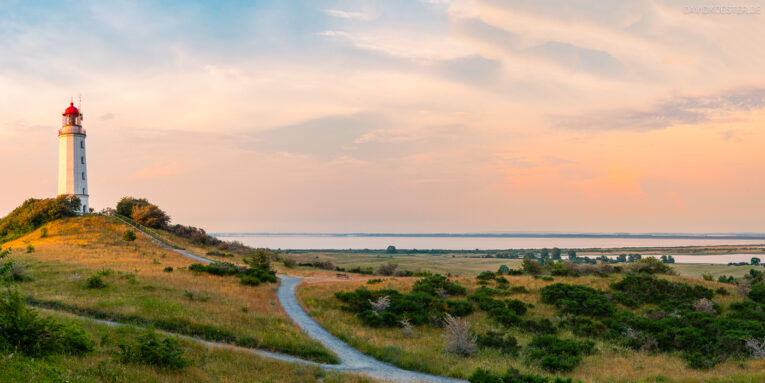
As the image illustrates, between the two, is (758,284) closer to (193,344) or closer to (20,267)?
(193,344)

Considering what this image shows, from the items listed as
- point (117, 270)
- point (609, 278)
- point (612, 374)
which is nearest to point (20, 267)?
point (117, 270)

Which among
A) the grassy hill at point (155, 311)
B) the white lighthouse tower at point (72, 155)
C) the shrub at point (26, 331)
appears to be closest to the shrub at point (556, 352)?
the grassy hill at point (155, 311)

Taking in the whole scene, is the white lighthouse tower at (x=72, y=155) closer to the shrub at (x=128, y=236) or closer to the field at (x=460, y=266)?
the shrub at (x=128, y=236)

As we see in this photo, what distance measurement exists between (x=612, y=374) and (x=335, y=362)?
11.1 meters

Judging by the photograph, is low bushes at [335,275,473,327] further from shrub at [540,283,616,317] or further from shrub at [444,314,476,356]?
shrub at [540,283,616,317]

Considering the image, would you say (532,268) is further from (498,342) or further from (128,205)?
(128,205)

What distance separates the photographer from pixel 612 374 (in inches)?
703

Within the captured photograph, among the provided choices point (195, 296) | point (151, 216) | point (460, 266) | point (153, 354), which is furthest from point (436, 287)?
point (460, 266)

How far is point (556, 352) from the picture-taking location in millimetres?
20750

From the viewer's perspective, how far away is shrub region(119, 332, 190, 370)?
1259 cm

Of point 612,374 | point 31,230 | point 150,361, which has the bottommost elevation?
point 612,374

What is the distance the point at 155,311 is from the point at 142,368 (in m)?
9.64

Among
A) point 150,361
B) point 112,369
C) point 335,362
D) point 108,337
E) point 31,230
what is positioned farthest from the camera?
point 31,230

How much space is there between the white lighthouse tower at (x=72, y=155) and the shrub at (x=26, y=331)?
203 ft
